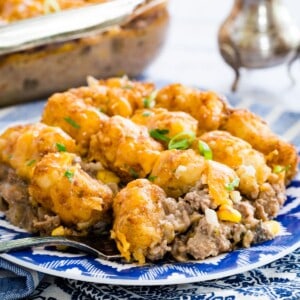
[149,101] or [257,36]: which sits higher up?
[149,101]

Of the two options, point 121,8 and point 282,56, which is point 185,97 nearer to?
point 121,8

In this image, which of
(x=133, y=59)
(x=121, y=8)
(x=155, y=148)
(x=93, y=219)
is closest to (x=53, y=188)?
(x=93, y=219)

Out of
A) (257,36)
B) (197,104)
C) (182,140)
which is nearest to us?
(182,140)

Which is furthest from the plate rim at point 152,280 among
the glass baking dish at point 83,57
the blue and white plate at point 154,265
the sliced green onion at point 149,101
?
the glass baking dish at point 83,57

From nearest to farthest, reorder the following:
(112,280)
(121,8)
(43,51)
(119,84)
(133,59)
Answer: (112,280) < (119,84) < (121,8) < (43,51) < (133,59)

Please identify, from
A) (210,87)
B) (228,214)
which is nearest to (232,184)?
(228,214)

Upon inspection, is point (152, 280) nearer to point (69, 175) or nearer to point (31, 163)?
point (69, 175)

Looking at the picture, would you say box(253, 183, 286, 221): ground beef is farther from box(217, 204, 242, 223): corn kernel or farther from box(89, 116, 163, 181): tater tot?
box(89, 116, 163, 181): tater tot
